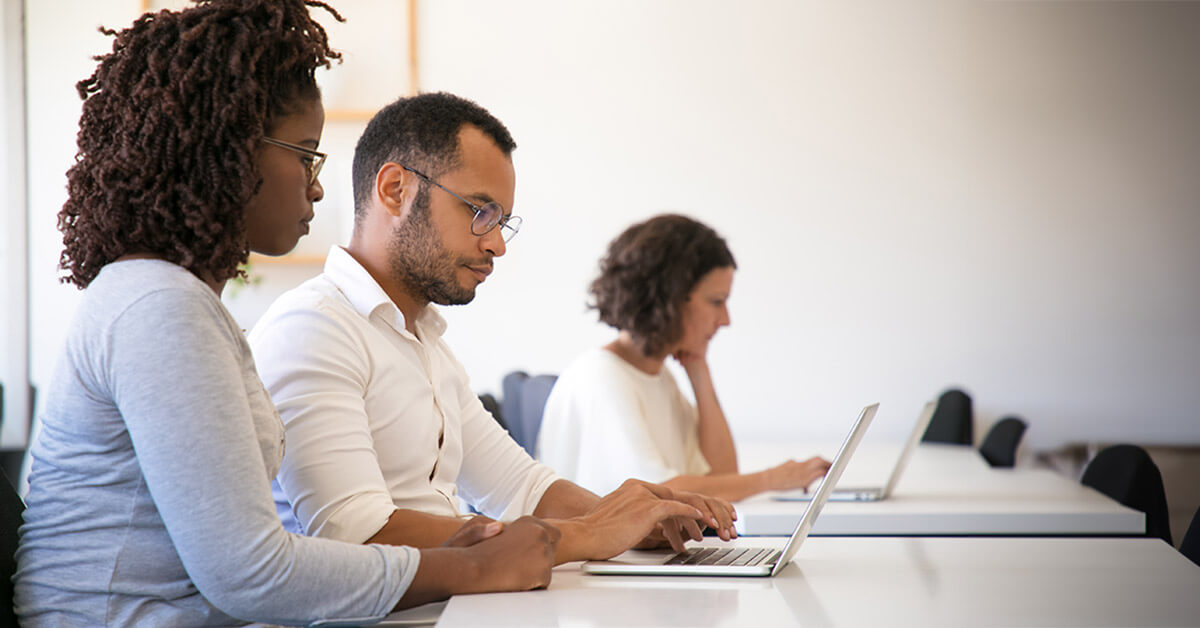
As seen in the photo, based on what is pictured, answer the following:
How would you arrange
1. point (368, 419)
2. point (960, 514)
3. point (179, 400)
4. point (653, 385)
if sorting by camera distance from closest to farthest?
point (179, 400)
point (368, 419)
point (960, 514)
point (653, 385)

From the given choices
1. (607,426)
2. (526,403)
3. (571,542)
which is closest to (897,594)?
(571,542)

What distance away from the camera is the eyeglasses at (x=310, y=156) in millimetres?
1212

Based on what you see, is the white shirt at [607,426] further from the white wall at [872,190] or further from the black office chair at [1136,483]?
the white wall at [872,190]

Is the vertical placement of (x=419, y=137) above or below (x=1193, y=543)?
above

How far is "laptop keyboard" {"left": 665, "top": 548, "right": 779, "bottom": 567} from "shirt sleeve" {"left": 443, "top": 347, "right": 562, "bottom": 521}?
384 mm

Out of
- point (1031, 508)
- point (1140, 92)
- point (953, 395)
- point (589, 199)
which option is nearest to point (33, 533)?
point (1031, 508)

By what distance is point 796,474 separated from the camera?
7.66ft

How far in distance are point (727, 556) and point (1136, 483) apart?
1227 mm

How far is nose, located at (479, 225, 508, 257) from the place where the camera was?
1.66m

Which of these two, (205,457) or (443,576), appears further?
(443,576)

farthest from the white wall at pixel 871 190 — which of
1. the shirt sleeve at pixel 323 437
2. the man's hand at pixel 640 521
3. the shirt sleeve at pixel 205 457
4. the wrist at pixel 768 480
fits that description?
the shirt sleeve at pixel 205 457

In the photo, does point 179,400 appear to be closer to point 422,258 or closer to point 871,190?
point 422,258

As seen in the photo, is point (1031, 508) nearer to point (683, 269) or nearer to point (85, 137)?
point (683, 269)

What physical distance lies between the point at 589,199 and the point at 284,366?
288cm
